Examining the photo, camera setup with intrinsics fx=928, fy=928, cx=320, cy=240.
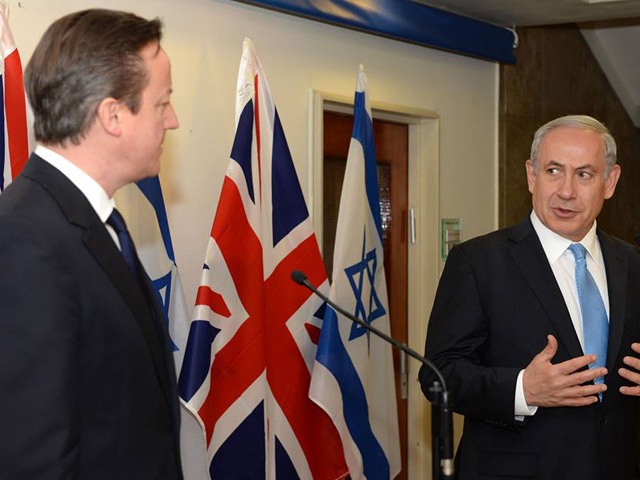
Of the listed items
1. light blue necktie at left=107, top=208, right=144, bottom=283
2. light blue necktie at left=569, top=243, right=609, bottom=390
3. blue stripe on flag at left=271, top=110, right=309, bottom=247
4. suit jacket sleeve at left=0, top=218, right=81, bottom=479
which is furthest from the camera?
blue stripe on flag at left=271, top=110, right=309, bottom=247

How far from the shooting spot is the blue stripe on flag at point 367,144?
3.28 m

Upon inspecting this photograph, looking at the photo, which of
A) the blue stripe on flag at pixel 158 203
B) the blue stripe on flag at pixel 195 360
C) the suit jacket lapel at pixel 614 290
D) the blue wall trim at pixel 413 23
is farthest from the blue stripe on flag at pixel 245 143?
the suit jacket lapel at pixel 614 290

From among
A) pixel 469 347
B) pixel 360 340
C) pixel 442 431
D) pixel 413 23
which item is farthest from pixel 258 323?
pixel 413 23

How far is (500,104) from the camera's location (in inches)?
179

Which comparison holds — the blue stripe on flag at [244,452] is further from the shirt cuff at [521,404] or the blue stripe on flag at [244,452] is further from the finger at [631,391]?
the finger at [631,391]

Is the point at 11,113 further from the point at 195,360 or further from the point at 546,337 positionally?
the point at 546,337

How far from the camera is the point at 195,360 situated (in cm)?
268

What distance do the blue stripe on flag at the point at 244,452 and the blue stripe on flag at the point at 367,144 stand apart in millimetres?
908

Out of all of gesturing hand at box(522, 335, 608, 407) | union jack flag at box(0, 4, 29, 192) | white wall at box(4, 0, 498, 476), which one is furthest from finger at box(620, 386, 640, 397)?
union jack flag at box(0, 4, 29, 192)

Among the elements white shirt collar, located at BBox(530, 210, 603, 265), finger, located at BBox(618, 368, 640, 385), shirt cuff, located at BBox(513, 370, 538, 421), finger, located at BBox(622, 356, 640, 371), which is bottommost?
shirt cuff, located at BBox(513, 370, 538, 421)

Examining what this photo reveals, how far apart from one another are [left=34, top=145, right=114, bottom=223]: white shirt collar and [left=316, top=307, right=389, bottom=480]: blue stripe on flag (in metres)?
1.57

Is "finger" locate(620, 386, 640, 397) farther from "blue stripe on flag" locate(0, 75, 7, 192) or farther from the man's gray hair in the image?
"blue stripe on flag" locate(0, 75, 7, 192)

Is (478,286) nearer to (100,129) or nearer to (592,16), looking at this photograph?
(100,129)

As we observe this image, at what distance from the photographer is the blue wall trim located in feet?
11.3
